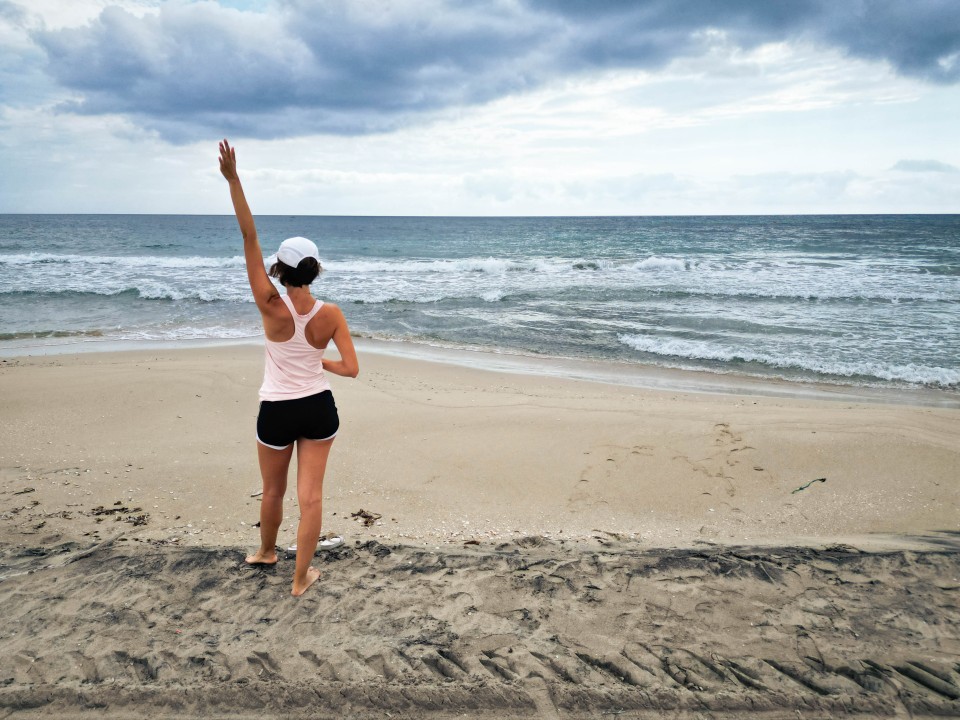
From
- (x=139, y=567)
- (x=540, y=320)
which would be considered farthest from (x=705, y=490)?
(x=540, y=320)

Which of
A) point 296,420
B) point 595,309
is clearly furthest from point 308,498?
point 595,309

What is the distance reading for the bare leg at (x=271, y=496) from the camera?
10.4 feet

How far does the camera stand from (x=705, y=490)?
501 cm

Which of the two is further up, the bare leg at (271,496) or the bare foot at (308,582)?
the bare leg at (271,496)

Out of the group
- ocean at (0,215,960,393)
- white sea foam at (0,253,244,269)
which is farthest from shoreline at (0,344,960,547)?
white sea foam at (0,253,244,269)

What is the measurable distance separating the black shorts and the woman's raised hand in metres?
1.15

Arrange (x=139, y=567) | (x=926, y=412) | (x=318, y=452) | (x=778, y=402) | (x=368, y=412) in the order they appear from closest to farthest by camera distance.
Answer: (x=318, y=452), (x=139, y=567), (x=368, y=412), (x=926, y=412), (x=778, y=402)

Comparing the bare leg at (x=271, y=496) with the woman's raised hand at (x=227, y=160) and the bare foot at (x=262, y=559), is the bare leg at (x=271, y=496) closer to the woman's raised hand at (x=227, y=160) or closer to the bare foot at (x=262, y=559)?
the bare foot at (x=262, y=559)

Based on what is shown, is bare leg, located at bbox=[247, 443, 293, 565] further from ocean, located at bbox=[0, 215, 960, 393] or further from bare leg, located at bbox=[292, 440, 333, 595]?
ocean, located at bbox=[0, 215, 960, 393]

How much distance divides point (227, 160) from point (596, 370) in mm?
8044

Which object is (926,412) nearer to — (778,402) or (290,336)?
(778,402)

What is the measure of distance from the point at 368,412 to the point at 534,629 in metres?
4.16

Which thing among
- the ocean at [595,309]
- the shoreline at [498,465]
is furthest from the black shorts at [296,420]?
the ocean at [595,309]

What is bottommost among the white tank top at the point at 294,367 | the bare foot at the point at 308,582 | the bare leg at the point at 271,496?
the bare foot at the point at 308,582
